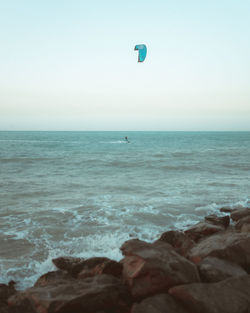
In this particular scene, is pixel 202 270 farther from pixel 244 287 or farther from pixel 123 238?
pixel 123 238

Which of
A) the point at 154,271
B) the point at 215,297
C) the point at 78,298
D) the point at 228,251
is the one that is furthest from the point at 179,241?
the point at 78,298

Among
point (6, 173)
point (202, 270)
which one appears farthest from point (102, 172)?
point (202, 270)

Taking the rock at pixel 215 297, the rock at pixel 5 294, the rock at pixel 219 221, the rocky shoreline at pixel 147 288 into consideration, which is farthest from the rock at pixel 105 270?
the rock at pixel 219 221

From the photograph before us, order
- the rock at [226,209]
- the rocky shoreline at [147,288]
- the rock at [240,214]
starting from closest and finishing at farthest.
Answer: the rocky shoreline at [147,288] < the rock at [240,214] < the rock at [226,209]

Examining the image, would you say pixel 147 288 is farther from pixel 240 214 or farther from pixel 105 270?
pixel 240 214

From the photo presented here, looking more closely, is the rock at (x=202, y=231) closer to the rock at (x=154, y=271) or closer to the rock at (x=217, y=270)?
the rock at (x=217, y=270)

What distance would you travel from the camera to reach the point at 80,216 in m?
9.24

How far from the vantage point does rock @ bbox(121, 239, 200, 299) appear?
387 centimetres

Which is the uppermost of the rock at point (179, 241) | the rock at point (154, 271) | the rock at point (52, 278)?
the rock at point (154, 271)

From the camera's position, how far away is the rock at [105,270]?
4.75 metres

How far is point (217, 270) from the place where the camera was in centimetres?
432

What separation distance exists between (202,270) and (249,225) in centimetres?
308

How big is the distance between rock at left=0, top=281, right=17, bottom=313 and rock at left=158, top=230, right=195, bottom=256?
3.39 meters

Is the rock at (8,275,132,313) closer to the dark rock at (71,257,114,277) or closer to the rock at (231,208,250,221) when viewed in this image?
the dark rock at (71,257,114,277)
